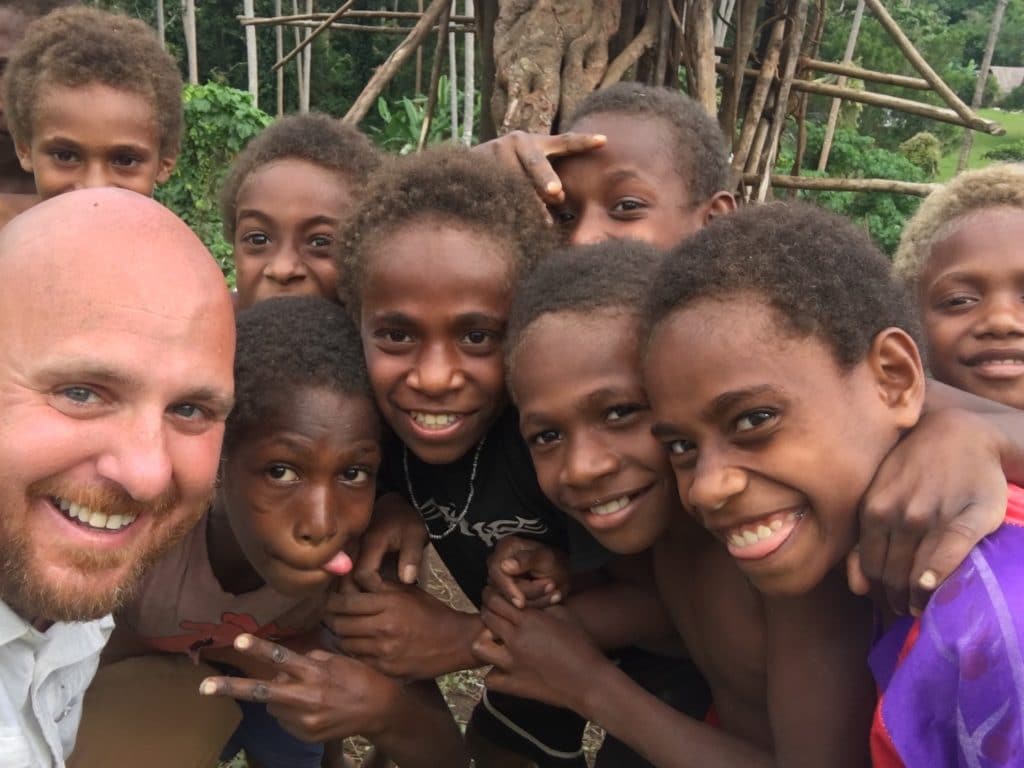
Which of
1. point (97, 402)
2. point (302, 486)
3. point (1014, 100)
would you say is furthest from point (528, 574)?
point (1014, 100)

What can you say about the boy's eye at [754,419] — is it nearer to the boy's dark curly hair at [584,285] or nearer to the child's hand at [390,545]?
the boy's dark curly hair at [584,285]

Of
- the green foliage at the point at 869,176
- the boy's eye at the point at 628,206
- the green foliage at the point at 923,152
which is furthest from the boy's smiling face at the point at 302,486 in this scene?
the green foliage at the point at 923,152

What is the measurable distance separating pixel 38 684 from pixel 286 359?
893mm

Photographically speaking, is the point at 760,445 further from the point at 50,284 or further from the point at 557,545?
the point at 50,284

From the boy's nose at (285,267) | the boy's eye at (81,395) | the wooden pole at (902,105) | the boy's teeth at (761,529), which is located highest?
the wooden pole at (902,105)

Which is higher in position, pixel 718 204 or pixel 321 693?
pixel 718 204

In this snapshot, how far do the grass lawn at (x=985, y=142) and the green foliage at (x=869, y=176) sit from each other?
6.32 metres

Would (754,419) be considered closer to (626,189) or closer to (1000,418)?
(1000,418)

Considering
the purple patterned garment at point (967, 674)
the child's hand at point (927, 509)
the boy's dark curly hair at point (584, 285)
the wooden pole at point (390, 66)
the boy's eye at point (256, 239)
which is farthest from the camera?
the wooden pole at point (390, 66)

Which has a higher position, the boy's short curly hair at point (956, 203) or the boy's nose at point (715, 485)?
the boy's short curly hair at point (956, 203)

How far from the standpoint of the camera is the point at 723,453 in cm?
163

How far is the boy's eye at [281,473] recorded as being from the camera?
85.6 inches

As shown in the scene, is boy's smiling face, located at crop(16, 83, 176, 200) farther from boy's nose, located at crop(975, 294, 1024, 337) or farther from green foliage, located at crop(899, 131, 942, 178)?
green foliage, located at crop(899, 131, 942, 178)

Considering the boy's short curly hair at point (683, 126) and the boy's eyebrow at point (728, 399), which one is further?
the boy's short curly hair at point (683, 126)
